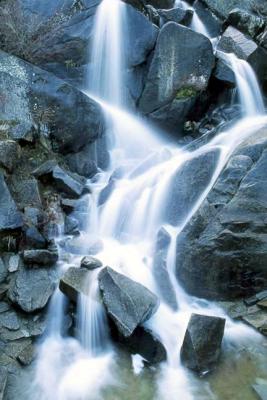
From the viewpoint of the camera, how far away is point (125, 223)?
8.75m

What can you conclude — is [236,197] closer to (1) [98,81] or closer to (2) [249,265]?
(2) [249,265]

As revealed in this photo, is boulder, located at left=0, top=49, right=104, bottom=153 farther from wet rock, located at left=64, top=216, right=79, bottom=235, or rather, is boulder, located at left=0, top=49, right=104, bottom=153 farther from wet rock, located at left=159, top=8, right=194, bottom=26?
wet rock, located at left=159, top=8, right=194, bottom=26

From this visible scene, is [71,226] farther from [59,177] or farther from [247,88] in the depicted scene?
[247,88]

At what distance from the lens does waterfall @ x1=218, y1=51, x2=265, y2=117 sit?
12.1 metres

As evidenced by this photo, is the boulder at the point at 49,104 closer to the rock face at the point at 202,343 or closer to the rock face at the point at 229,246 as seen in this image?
the rock face at the point at 229,246

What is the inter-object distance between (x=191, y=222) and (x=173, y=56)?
5812mm

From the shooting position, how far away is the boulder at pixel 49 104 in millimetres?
9625

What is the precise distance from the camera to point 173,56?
11.7 metres

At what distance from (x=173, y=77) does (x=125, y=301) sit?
7214 mm

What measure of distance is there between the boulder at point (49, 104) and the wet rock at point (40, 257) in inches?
133

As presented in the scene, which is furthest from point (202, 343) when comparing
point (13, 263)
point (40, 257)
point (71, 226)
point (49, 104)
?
point (49, 104)

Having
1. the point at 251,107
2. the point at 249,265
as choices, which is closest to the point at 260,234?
the point at 249,265

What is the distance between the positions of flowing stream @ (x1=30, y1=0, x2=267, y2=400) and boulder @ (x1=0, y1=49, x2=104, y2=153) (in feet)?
2.88

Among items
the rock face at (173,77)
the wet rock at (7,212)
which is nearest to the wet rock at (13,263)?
the wet rock at (7,212)
